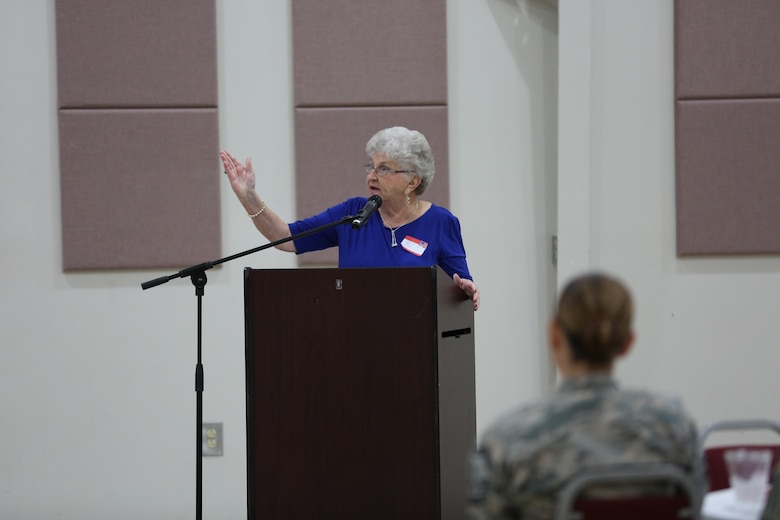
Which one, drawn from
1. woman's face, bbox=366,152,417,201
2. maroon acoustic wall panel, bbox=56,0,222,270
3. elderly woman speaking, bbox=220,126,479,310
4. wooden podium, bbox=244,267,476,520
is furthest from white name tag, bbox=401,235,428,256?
maroon acoustic wall panel, bbox=56,0,222,270

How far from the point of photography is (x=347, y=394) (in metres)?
2.24

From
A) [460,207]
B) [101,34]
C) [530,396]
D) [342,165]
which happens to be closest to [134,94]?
[101,34]

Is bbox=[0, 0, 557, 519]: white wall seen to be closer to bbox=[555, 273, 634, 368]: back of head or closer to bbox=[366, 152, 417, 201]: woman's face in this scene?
bbox=[366, 152, 417, 201]: woman's face

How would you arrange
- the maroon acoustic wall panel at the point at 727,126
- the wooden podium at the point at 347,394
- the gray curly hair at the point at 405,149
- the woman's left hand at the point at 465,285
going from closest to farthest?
the wooden podium at the point at 347,394
the woman's left hand at the point at 465,285
the gray curly hair at the point at 405,149
the maroon acoustic wall panel at the point at 727,126

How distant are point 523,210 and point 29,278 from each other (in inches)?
82.1

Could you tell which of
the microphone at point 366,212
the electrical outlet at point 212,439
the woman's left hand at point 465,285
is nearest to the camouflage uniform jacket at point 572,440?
the microphone at point 366,212

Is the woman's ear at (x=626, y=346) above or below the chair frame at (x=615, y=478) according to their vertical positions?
above

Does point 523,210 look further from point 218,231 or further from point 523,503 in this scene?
point 523,503

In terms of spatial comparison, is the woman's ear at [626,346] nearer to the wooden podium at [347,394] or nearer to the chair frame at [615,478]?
the chair frame at [615,478]

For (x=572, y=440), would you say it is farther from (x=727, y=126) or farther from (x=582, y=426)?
(x=727, y=126)

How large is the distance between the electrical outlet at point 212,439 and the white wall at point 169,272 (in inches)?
1.4

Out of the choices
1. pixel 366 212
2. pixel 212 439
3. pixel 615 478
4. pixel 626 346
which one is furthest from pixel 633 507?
pixel 212 439

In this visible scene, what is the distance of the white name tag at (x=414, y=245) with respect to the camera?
2627mm

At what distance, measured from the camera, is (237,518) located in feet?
12.3
